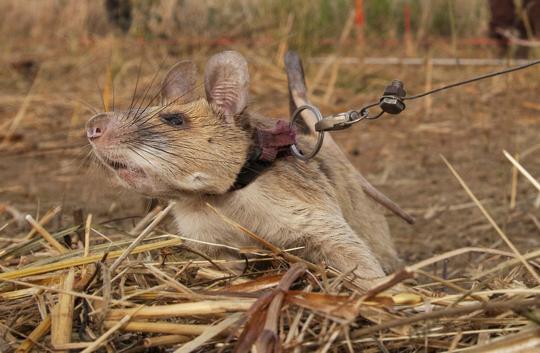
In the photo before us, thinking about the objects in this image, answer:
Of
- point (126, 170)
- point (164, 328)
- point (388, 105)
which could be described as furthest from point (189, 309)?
point (388, 105)

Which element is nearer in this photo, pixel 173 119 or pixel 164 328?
pixel 164 328

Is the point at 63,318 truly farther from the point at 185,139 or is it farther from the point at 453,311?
the point at 453,311

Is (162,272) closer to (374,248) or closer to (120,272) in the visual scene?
(120,272)

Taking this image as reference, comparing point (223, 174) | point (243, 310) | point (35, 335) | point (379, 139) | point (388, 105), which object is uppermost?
point (388, 105)

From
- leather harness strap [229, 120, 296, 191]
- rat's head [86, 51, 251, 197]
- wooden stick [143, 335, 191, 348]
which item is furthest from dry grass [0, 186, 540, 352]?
leather harness strap [229, 120, 296, 191]

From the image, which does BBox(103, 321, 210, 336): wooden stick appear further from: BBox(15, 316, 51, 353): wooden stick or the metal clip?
the metal clip

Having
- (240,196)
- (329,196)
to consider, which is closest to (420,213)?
(329,196)

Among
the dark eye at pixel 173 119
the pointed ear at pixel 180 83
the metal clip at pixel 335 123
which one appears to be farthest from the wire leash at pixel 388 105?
the pointed ear at pixel 180 83
